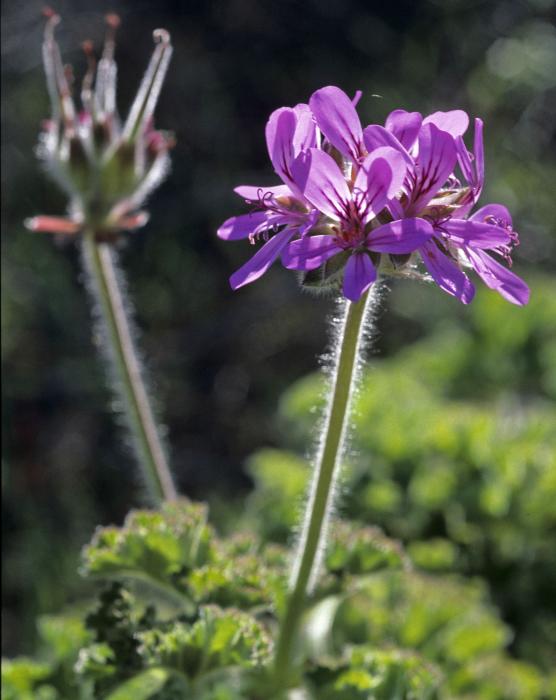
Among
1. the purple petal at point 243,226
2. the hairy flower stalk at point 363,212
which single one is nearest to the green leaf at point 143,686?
the hairy flower stalk at point 363,212

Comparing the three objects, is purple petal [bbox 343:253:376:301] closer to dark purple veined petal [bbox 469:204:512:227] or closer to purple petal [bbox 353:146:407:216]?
purple petal [bbox 353:146:407:216]

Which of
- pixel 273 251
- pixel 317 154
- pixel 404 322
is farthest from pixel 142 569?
pixel 404 322

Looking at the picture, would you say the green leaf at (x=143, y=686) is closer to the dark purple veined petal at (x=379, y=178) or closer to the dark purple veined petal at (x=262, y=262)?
the dark purple veined petal at (x=262, y=262)

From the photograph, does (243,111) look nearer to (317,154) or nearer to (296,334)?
(296,334)

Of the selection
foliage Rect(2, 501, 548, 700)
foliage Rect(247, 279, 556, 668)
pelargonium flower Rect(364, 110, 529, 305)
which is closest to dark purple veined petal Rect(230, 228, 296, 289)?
pelargonium flower Rect(364, 110, 529, 305)

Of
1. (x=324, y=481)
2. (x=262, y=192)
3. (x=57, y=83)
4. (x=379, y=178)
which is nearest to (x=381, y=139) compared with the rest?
(x=379, y=178)
